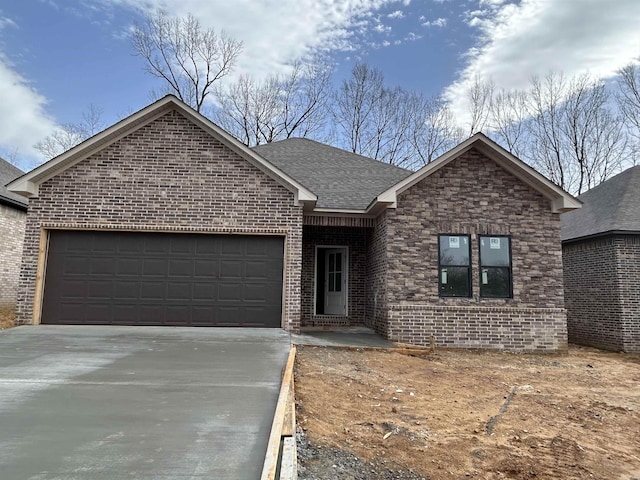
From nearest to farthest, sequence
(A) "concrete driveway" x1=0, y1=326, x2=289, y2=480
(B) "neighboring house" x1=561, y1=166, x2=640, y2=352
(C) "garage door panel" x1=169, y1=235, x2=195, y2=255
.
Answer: (A) "concrete driveway" x1=0, y1=326, x2=289, y2=480, (C) "garage door panel" x1=169, y1=235, x2=195, y2=255, (B) "neighboring house" x1=561, y1=166, x2=640, y2=352

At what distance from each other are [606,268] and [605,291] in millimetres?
681

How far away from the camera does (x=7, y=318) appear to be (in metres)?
12.5

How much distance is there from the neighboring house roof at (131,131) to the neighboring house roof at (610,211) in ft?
28.9

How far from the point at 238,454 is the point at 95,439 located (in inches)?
48.2

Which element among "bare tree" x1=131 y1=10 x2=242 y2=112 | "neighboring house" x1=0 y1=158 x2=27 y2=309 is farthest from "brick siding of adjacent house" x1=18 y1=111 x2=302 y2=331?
"bare tree" x1=131 y1=10 x2=242 y2=112

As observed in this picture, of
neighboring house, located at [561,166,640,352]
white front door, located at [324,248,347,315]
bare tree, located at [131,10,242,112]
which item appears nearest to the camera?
neighboring house, located at [561,166,640,352]

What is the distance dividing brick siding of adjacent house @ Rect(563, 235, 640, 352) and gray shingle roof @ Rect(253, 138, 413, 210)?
6.11m

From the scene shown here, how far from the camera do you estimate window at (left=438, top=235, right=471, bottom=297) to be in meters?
10.3

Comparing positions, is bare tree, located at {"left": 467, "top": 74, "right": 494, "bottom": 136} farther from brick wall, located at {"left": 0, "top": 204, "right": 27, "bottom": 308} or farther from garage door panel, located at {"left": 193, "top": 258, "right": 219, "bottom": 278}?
brick wall, located at {"left": 0, "top": 204, "right": 27, "bottom": 308}

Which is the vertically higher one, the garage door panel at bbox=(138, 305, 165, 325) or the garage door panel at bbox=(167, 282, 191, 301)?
the garage door panel at bbox=(167, 282, 191, 301)

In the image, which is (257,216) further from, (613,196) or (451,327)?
(613,196)

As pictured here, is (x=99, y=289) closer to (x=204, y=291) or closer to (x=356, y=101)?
(x=204, y=291)

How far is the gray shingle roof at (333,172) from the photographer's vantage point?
11711 mm

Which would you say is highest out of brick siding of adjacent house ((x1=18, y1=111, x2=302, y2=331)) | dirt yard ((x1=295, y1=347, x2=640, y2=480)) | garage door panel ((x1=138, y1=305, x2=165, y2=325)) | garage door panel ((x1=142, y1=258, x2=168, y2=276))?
brick siding of adjacent house ((x1=18, y1=111, x2=302, y2=331))
